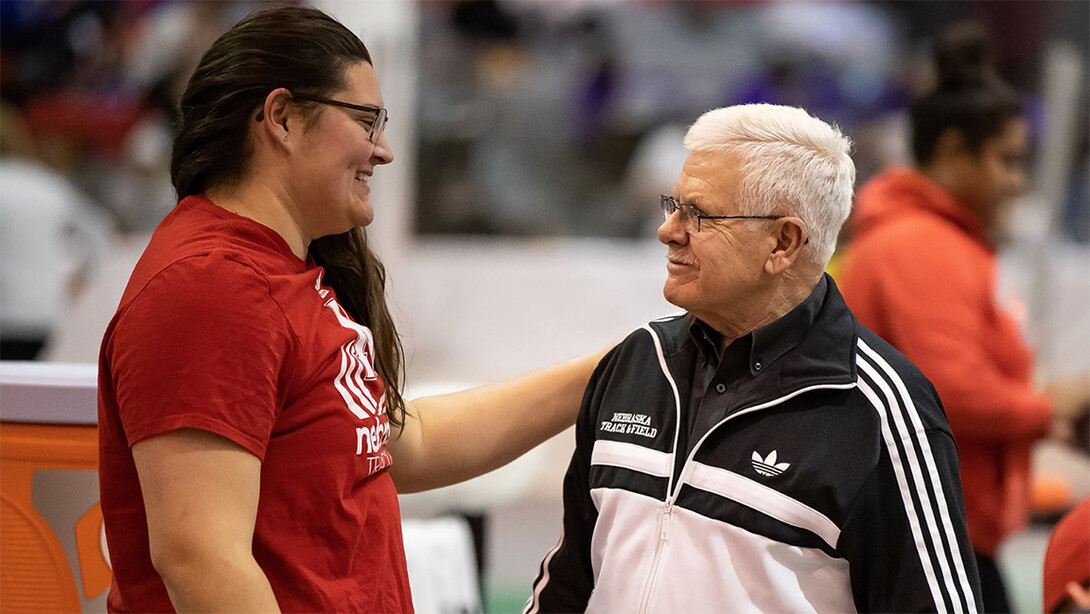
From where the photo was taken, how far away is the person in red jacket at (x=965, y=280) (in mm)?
3152

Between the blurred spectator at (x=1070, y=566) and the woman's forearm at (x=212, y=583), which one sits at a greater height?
the woman's forearm at (x=212, y=583)

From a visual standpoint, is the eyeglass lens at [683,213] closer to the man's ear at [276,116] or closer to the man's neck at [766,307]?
the man's neck at [766,307]

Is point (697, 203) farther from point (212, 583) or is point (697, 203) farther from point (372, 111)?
point (212, 583)

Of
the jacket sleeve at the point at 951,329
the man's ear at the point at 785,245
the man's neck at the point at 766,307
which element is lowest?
the jacket sleeve at the point at 951,329

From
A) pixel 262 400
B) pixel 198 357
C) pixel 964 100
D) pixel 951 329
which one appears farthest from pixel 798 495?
pixel 964 100

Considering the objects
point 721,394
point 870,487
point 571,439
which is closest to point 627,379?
point 721,394

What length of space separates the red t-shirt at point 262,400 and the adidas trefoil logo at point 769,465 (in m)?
0.64

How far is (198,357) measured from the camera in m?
1.58

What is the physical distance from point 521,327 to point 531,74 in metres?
2.26

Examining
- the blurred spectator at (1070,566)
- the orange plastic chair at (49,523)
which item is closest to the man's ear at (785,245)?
the blurred spectator at (1070,566)

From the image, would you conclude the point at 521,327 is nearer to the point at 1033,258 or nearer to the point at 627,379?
the point at 1033,258

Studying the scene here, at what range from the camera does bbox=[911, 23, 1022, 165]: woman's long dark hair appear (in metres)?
3.41

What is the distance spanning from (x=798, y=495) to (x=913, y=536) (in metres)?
0.19

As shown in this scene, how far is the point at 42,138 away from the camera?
6969 millimetres
